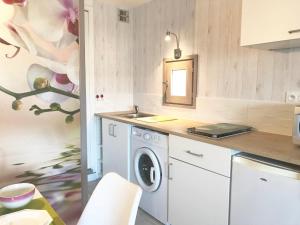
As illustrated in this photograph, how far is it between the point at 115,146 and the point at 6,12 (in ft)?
5.58

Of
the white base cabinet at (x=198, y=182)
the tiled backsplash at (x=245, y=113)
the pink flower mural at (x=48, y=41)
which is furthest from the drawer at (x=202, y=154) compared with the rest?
the pink flower mural at (x=48, y=41)

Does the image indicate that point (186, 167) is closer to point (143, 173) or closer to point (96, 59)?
point (143, 173)

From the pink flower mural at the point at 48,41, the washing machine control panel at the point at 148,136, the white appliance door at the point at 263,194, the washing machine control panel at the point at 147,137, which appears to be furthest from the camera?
the washing machine control panel at the point at 147,137

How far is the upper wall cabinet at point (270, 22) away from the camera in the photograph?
143 centimetres

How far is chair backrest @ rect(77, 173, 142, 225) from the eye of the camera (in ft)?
3.33

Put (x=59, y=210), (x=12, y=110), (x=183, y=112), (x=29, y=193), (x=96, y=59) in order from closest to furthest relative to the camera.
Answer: (x=29, y=193), (x=12, y=110), (x=59, y=210), (x=183, y=112), (x=96, y=59)

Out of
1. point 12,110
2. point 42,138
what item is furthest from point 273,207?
point 12,110

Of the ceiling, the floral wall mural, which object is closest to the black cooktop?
the floral wall mural

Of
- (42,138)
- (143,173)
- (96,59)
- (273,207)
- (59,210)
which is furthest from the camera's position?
(96,59)

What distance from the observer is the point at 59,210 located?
6.12 ft

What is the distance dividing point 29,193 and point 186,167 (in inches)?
45.8

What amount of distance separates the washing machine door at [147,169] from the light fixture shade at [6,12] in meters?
1.49

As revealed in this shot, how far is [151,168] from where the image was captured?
7.42 feet

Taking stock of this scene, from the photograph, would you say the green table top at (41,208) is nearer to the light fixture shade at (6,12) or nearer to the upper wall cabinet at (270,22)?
the light fixture shade at (6,12)
